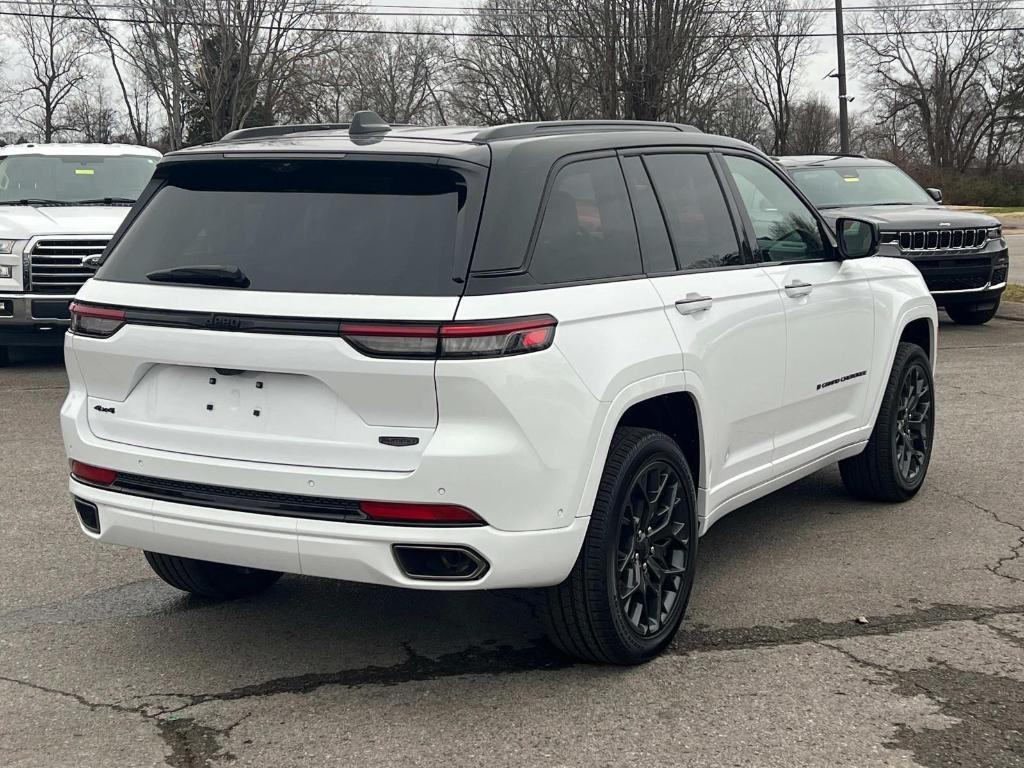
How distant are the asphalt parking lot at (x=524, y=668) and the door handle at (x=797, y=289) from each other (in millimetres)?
1121

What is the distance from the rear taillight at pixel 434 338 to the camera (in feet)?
11.7

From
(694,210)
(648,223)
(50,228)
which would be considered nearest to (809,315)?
(694,210)

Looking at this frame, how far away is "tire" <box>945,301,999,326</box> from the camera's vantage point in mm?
14302

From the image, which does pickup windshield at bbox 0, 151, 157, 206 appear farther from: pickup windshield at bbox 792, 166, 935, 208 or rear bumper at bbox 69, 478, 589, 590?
rear bumper at bbox 69, 478, 589, 590

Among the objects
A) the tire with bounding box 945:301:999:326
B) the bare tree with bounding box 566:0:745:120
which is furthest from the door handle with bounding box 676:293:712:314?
the bare tree with bounding box 566:0:745:120

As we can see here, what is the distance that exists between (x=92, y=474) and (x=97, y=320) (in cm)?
50

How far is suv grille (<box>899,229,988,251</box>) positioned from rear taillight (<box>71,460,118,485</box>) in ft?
35.1

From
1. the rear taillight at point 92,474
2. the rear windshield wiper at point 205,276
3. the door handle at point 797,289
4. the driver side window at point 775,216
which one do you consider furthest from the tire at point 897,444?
the rear taillight at point 92,474

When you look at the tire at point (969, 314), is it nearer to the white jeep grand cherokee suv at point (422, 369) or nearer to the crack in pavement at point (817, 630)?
the crack in pavement at point (817, 630)

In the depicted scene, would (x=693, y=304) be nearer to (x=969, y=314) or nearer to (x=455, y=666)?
(x=455, y=666)

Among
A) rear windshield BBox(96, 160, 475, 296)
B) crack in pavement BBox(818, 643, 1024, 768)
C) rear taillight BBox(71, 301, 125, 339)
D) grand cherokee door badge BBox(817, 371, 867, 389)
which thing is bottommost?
crack in pavement BBox(818, 643, 1024, 768)

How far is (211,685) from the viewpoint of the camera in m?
4.09

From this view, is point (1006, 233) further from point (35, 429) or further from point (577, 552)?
point (577, 552)

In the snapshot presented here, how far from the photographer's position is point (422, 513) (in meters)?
3.61
